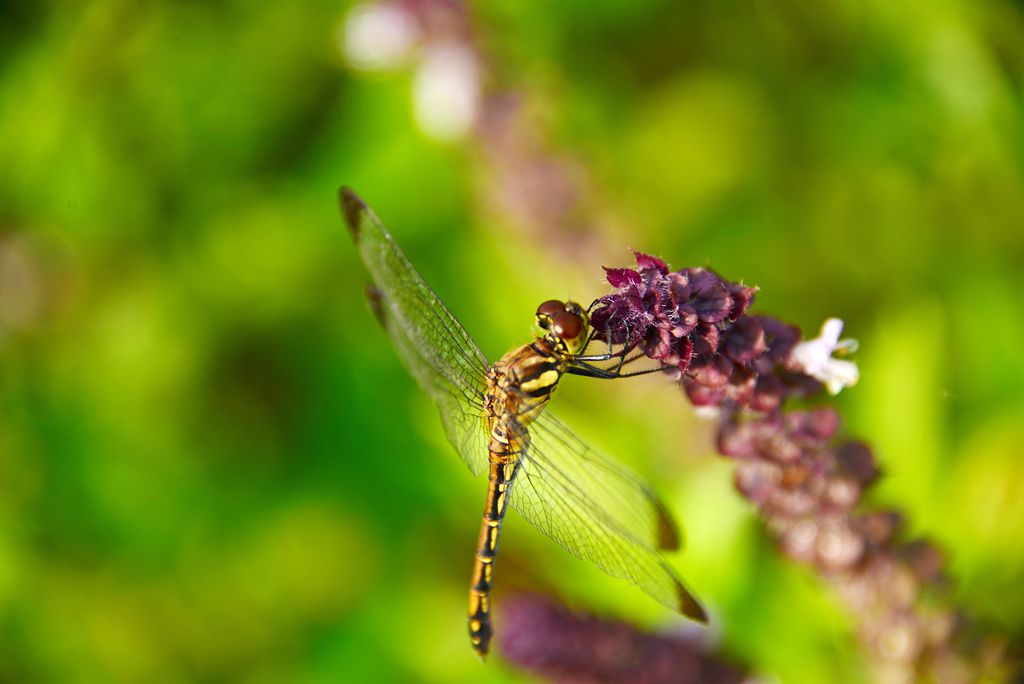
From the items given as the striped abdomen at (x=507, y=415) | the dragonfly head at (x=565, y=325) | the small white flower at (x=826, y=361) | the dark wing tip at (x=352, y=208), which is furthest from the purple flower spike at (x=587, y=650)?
the dark wing tip at (x=352, y=208)

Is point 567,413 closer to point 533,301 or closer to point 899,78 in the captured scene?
point 533,301

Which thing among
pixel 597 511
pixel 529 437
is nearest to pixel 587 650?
pixel 597 511

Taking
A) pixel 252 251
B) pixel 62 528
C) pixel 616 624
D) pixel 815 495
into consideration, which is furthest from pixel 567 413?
pixel 62 528

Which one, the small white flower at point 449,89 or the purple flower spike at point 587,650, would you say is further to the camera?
the small white flower at point 449,89

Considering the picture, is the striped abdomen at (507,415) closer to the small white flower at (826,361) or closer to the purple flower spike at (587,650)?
the purple flower spike at (587,650)

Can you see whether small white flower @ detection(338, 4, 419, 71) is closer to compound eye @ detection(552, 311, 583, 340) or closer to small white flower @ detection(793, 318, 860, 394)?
compound eye @ detection(552, 311, 583, 340)

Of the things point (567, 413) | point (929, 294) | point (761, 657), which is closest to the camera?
point (761, 657)
